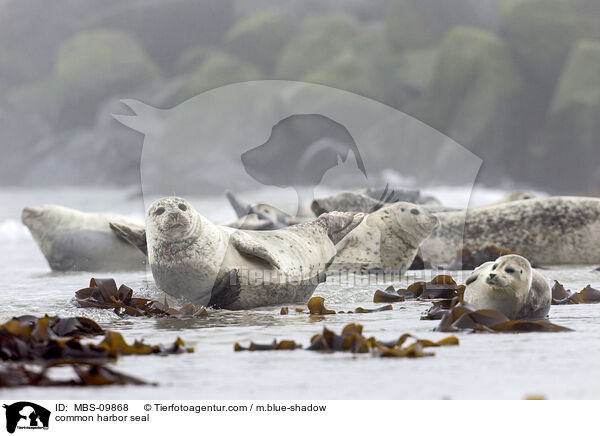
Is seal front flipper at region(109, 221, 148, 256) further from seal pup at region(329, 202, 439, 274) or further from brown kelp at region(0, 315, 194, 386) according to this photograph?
brown kelp at region(0, 315, 194, 386)

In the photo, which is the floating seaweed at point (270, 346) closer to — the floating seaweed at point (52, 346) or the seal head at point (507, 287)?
the floating seaweed at point (52, 346)

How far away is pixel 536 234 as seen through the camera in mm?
8641

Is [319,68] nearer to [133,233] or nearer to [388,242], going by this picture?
[388,242]

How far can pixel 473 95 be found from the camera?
1150 inches

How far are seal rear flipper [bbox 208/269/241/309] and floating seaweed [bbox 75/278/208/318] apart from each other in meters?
0.12

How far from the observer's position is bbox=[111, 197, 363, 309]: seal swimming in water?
5438 millimetres

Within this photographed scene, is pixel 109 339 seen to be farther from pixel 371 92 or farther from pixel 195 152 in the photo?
pixel 371 92

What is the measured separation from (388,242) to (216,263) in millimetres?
1985

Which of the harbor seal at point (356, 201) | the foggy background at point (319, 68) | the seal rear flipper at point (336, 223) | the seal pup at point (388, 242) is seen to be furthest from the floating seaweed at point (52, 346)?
the foggy background at point (319, 68)

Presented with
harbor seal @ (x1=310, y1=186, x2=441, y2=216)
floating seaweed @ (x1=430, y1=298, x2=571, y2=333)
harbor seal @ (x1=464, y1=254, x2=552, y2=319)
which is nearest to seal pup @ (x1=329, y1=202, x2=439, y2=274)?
harbor seal @ (x1=310, y1=186, x2=441, y2=216)

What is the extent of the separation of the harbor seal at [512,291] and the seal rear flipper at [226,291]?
4.48 ft
